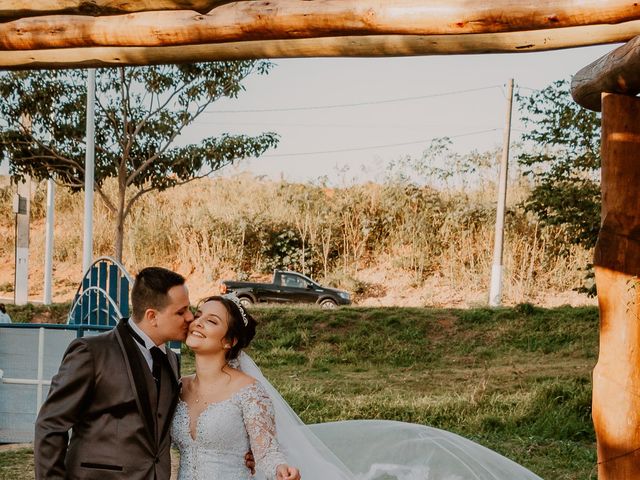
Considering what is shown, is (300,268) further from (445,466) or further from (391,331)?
(445,466)

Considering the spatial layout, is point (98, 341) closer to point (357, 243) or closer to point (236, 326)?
point (236, 326)

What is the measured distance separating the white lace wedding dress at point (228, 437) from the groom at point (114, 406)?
0.50ft

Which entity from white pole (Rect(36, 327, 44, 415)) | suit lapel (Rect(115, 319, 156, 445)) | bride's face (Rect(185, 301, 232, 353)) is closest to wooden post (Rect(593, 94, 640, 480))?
bride's face (Rect(185, 301, 232, 353))

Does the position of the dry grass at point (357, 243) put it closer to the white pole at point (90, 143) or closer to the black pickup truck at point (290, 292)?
the black pickup truck at point (290, 292)

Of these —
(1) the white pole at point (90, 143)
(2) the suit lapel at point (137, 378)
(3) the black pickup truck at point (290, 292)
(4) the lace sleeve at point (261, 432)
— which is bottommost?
(3) the black pickup truck at point (290, 292)

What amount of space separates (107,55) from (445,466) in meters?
3.17

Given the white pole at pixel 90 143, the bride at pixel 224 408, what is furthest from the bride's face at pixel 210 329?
the white pole at pixel 90 143

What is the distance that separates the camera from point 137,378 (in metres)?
2.99

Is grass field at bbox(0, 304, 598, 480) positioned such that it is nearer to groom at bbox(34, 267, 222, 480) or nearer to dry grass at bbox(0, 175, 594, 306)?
groom at bbox(34, 267, 222, 480)

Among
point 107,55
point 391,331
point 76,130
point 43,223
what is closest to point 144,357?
point 107,55

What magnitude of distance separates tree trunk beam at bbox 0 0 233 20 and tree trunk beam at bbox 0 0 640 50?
0.29 feet

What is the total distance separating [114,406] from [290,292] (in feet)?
56.2

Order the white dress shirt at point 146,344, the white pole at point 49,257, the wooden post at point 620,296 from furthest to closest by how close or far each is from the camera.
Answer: the white pole at point 49,257, the wooden post at point 620,296, the white dress shirt at point 146,344

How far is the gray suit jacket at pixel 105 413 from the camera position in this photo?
289cm
